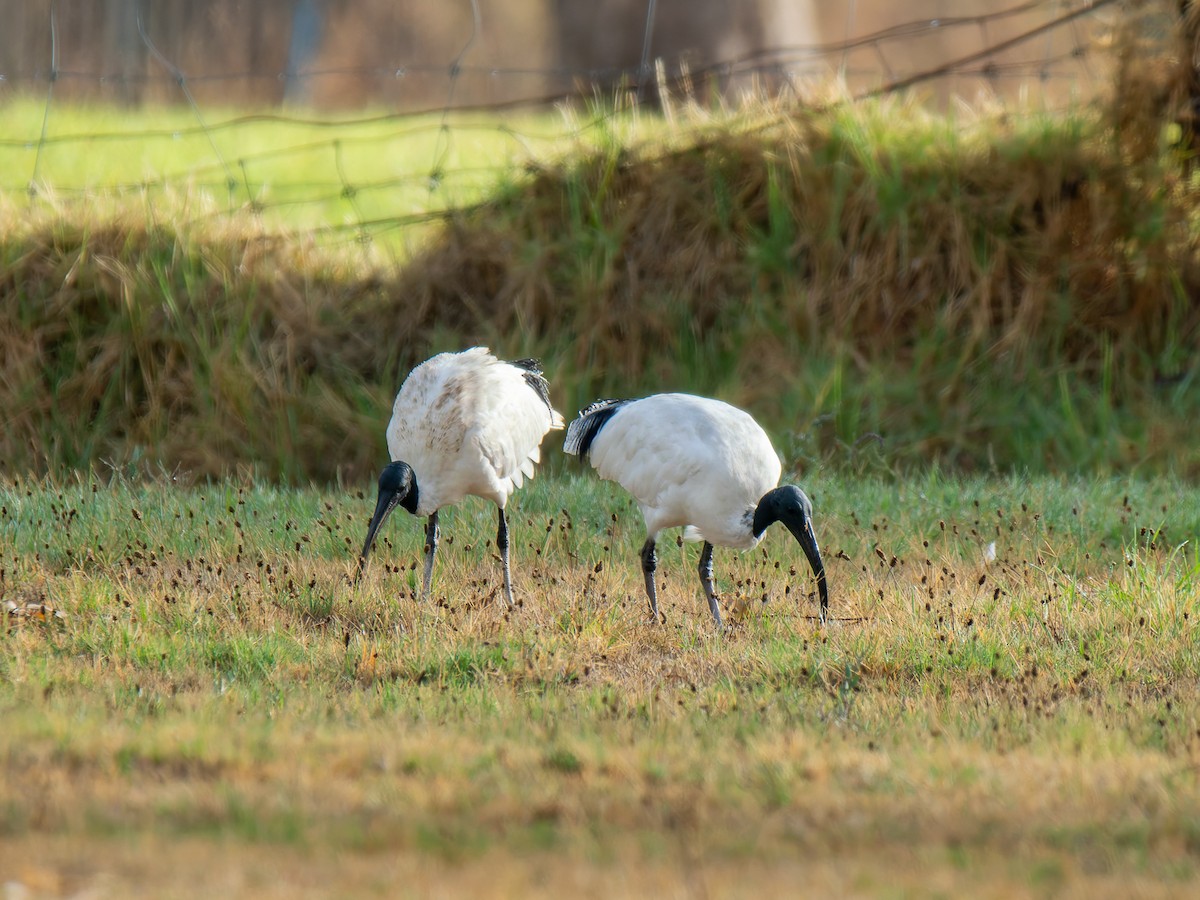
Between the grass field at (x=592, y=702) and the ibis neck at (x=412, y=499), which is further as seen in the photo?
the ibis neck at (x=412, y=499)

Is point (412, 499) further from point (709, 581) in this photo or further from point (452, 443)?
point (709, 581)

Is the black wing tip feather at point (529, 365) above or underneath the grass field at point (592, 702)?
above

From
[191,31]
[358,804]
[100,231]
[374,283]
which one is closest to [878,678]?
[358,804]

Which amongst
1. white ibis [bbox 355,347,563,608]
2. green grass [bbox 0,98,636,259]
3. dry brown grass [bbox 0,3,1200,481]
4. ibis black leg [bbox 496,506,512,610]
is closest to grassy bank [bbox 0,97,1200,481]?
dry brown grass [bbox 0,3,1200,481]

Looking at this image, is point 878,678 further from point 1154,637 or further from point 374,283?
point 374,283

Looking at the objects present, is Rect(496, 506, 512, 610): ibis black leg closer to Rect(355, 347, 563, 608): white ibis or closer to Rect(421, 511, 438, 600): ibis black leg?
Rect(355, 347, 563, 608): white ibis

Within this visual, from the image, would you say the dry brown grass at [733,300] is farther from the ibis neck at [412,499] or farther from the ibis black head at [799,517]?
the ibis black head at [799,517]

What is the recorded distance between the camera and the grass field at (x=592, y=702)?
→ 3623mm

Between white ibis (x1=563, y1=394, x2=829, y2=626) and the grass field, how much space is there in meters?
0.29

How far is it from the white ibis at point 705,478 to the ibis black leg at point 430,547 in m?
0.85

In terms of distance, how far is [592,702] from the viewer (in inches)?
199

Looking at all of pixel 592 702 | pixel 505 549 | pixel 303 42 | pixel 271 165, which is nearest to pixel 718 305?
pixel 505 549

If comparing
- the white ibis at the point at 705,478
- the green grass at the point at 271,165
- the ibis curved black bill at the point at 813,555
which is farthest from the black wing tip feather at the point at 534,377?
the green grass at the point at 271,165

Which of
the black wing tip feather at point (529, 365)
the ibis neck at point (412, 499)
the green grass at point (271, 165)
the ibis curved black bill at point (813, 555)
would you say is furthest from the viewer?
the green grass at point (271, 165)
